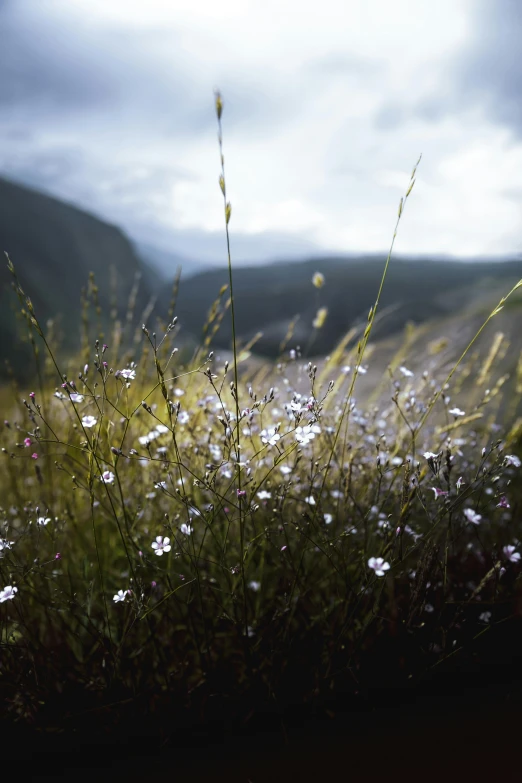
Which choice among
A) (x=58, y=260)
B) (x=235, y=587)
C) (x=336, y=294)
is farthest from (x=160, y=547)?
(x=58, y=260)

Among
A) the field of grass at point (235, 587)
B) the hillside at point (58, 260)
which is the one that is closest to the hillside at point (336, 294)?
the hillside at point (58, 260)

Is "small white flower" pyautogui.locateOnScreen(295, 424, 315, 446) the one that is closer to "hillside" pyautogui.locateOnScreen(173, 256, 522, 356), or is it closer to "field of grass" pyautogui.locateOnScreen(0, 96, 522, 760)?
"field of grass" pyautogui.locateOnScreen(0, 96, 522, 760)

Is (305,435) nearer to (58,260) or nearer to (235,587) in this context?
(235,587)

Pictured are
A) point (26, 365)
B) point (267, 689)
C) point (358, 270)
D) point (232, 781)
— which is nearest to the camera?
point (232, 781)

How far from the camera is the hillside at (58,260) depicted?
19.5 ft

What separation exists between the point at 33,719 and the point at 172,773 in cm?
39

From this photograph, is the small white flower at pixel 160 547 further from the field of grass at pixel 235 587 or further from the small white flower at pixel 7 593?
the small white flower at pixel 7 593

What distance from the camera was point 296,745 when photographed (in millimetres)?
1438

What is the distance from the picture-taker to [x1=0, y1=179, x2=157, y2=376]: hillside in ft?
19.5

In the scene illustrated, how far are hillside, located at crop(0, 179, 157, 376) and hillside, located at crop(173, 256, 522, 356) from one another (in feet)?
2.90

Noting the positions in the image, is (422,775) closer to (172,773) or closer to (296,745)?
(296,745)

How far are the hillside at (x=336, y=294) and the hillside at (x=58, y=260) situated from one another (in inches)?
34.8

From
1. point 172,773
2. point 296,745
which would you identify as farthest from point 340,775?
point 172,773

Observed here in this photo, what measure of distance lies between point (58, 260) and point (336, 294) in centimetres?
349
